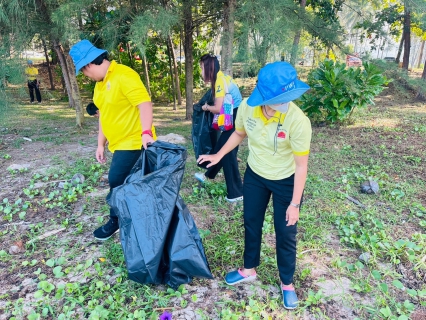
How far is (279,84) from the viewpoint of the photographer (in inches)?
57.7

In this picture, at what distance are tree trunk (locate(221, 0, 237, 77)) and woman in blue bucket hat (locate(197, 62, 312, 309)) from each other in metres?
2.83

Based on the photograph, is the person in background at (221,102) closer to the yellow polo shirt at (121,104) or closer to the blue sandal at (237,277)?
the yellow polo shirt at (121,104)

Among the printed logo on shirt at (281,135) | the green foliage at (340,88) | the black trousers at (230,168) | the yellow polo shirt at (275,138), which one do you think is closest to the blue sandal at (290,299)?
the yellow polo shirt at (275,138)

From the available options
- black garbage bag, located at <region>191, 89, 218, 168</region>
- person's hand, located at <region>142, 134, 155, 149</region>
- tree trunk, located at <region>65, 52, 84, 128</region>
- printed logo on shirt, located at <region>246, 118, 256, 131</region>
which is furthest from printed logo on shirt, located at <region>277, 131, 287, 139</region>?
tree trunk, located at <region>65, 52, 84, 128</region>

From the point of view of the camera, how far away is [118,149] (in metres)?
2.25

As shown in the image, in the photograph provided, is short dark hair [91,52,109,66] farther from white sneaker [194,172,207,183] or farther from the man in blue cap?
white sneaker [194,172,207,183]

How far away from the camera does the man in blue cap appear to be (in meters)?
1.98

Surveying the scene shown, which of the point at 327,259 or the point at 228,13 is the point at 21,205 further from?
the point at 228,13

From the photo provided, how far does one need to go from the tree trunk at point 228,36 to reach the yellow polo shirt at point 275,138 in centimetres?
287

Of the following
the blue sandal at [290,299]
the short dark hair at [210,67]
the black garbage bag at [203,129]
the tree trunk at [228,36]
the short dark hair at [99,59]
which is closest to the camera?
the blue sandal at [290,299]

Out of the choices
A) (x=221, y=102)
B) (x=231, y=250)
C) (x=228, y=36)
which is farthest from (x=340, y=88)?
(x=231, y=250)

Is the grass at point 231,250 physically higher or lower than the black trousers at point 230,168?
lower

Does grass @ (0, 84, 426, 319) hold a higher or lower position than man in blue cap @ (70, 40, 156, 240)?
lower

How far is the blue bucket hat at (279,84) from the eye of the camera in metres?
1.47
